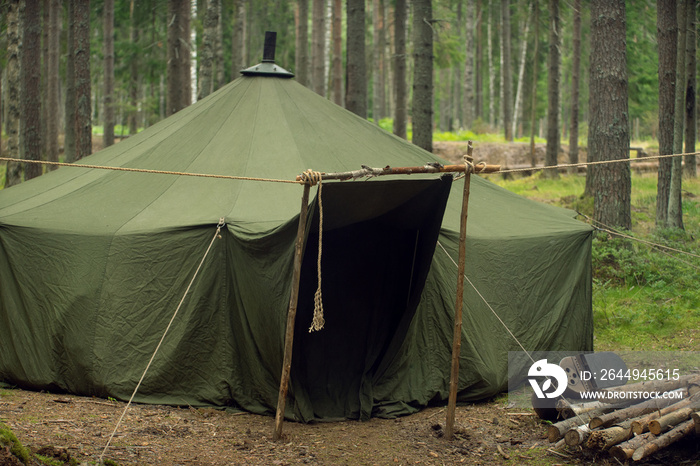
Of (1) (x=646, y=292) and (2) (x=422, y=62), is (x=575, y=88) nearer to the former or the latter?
(2) (x=422, y=62)

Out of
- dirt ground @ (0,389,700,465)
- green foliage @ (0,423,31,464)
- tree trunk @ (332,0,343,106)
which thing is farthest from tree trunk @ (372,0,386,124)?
green foliage @ (0,423,31,464)

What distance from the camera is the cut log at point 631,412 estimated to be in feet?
13.7

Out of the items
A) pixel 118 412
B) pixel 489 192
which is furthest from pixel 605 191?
pixel 118 412

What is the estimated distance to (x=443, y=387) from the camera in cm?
555

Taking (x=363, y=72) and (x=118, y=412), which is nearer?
(x=118, y=412)

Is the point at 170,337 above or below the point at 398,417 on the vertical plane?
above

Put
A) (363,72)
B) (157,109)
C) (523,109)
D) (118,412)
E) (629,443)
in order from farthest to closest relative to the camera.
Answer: (523,109) < (157,109) < (363,72) < (118,412) < (629,443)

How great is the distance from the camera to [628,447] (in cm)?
390

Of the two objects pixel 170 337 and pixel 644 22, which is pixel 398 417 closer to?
pixel 170 337

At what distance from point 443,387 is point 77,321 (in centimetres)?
318

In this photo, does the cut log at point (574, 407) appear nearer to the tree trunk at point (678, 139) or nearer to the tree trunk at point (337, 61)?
the tree trunk at point (678, 139)

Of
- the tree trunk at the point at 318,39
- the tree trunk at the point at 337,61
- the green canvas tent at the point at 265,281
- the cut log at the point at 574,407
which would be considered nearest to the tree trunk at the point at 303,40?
the tree trunk at the point at 318,39

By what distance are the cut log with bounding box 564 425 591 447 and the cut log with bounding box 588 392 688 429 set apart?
6 cm

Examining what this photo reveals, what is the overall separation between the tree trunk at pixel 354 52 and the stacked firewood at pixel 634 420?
9417 mm
